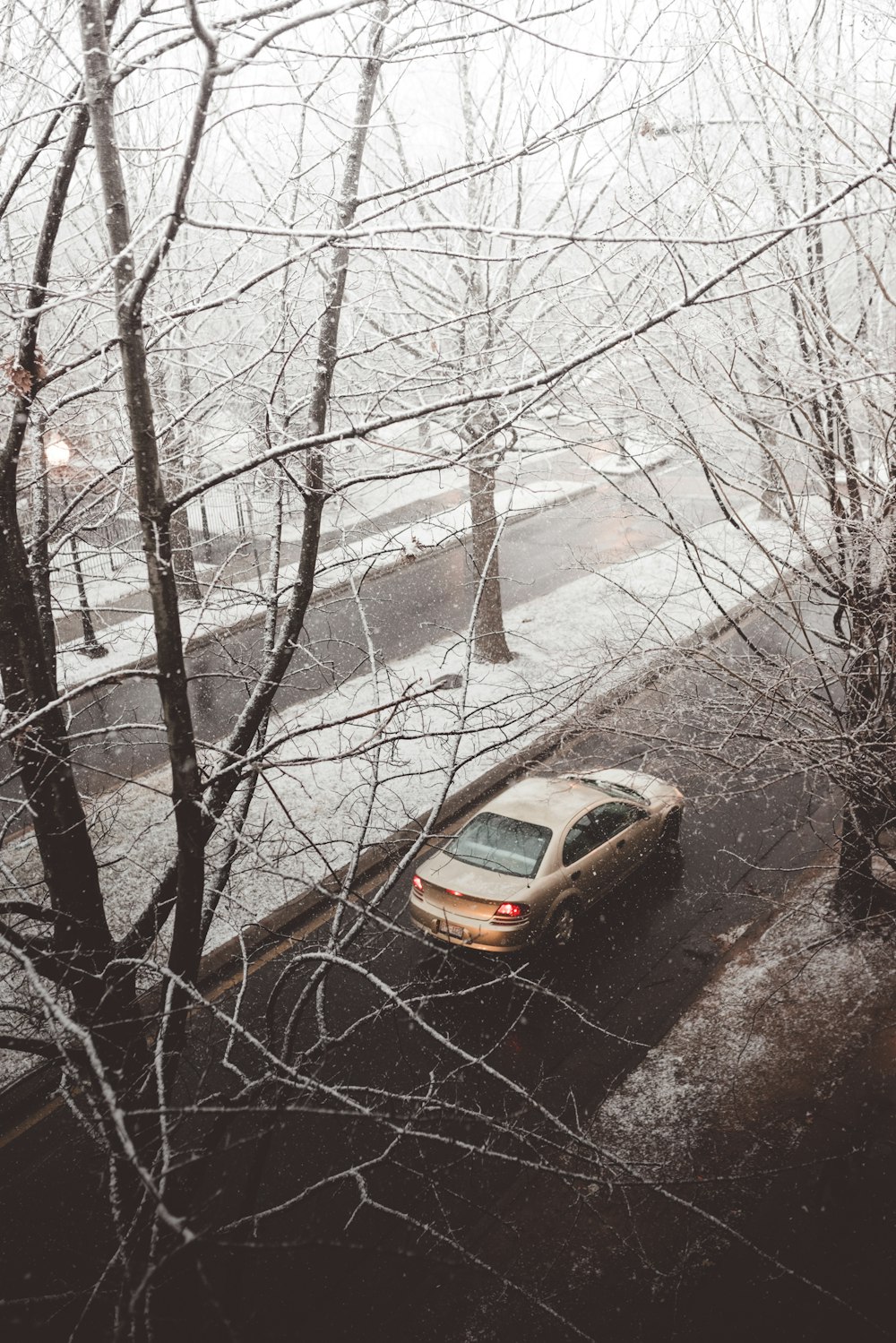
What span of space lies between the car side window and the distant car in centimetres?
1

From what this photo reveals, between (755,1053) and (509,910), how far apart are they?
2.44 metres

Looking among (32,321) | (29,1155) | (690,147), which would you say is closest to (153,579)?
(32,321)

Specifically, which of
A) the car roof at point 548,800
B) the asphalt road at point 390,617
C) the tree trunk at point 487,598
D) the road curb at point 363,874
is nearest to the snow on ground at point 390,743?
the road curb at point 363,874

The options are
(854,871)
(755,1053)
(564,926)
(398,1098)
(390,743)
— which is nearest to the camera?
(398,1098)

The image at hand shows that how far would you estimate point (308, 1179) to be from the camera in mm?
6566

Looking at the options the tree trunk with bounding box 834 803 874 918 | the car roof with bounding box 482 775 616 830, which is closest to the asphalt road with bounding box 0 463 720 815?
the car roof with bounding box 482 775 616 830

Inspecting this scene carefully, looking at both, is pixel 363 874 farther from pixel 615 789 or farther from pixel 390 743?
pixel 390 743

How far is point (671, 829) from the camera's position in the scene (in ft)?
34.9

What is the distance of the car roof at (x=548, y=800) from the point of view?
927 cm

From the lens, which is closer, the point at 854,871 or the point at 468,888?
the point at 854,871

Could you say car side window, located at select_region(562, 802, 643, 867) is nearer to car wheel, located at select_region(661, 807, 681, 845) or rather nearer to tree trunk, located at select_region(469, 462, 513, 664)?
car wheel, located at select_region(661, 807, 681, 845)

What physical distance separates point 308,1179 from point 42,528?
535 cm

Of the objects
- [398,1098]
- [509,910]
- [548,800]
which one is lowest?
[509,910]

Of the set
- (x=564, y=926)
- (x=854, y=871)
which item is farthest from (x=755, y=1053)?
(x=564, y=926)
